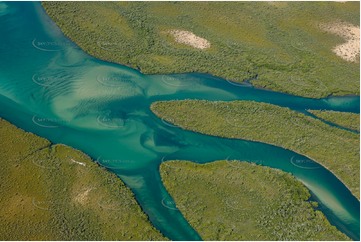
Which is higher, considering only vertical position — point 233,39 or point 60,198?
point 233,39

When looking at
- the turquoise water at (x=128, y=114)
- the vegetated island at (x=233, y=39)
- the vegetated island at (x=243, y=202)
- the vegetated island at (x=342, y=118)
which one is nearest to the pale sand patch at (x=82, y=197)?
the turquoise water at (x=128, y=114)

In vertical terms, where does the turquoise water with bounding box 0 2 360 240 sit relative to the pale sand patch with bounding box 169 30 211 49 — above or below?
below

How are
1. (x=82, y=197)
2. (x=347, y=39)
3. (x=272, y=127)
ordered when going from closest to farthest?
(x=82, y=197)
(x=272, y=127)
(x=347, y=39)

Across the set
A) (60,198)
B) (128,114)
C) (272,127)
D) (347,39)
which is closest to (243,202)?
(272,127)

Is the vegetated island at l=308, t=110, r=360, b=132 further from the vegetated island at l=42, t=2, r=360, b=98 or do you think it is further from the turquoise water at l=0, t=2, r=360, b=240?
the vegetated island at l=42, t=2, r=360, b=98

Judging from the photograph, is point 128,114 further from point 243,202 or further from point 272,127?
point 243,202

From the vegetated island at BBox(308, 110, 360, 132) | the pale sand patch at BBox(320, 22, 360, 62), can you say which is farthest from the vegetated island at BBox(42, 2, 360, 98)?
the vegetated island at BBox(308, 110, 360, 132)
